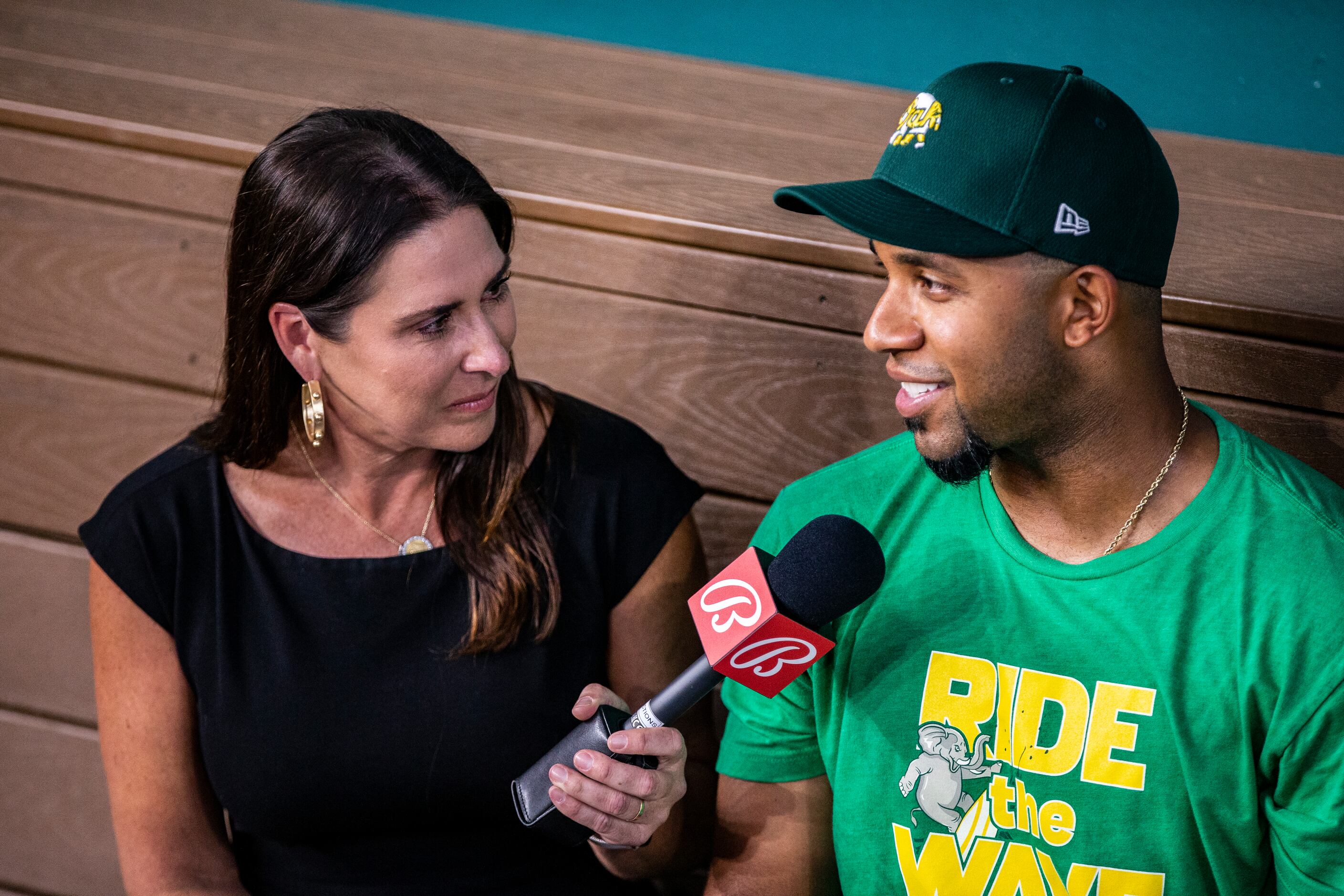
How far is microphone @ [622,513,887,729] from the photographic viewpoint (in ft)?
2.87

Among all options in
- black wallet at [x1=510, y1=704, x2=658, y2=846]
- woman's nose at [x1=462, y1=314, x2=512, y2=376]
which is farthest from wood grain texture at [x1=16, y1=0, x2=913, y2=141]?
black wallet at [x1=510, y1=704, x2=658, y2=846]

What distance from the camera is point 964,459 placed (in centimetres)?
99

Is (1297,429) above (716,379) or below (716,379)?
above

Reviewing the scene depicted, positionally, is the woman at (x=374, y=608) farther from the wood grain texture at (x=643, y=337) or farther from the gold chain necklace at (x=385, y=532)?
the wood grain texture at (x=643, y=337)

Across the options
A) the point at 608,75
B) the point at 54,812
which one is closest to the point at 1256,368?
the point at 608,75

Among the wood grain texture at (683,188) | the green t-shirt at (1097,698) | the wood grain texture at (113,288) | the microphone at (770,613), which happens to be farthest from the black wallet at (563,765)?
the wood grain texture at (113,288)

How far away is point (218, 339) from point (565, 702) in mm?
672

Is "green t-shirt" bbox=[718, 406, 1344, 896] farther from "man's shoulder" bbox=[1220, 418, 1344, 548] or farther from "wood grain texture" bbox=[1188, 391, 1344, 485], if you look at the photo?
"wood grain texture" bbox=[1188, 391, 1344, 485]

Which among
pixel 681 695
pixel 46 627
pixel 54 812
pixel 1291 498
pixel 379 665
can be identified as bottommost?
pixel 54 812

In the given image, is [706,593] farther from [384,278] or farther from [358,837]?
[358,837]

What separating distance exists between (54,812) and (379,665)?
2.52ft

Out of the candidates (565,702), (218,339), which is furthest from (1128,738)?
(218,339)

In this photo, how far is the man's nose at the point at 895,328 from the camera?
0.96 m

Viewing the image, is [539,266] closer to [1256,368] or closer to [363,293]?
[363,293]
